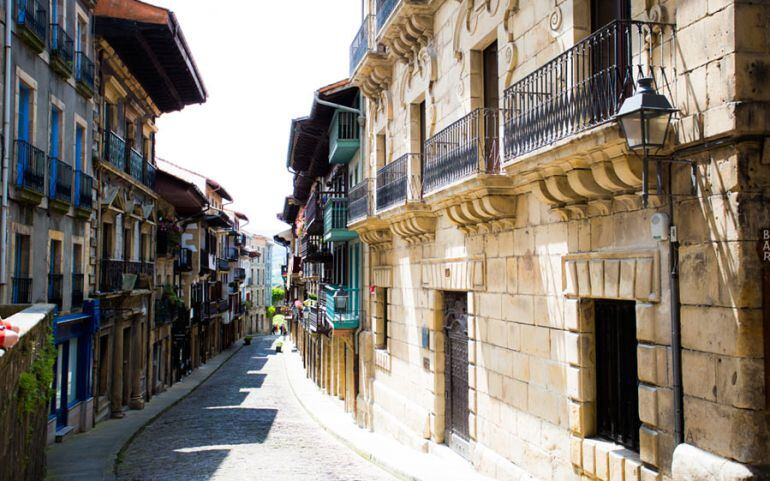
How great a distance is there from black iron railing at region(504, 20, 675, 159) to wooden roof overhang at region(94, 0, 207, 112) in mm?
14837

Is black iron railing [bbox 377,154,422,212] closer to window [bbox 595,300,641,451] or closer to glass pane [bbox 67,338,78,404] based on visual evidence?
window [bbox 595,300,641,451]

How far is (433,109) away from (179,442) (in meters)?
10.7

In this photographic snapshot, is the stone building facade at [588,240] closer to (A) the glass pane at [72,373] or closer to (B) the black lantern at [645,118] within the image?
(B) the black lantern at [645,118]

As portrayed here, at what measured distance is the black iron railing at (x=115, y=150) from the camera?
21.1 m

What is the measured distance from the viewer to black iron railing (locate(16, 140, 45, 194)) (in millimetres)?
14461

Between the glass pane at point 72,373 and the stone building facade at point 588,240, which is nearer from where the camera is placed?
the stone building facade at point 588,240

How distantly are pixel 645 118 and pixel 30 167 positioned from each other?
1330 centimetres

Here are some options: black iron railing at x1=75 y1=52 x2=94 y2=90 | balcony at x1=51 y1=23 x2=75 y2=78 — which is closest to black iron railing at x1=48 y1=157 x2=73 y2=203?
balcony at x1=51 y1=23 x2=75 y2=78

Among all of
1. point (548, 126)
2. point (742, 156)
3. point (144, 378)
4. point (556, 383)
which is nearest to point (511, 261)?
point (556, 383)

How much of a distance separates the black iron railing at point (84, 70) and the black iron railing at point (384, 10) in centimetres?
817

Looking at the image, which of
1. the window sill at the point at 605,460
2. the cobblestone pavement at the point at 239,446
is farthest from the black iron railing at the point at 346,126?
the window sill at the point at 605,460

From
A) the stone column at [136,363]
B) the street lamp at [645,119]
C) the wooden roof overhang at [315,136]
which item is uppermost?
the wooden roof overhang at [315,136]

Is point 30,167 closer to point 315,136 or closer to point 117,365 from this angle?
point 117,365

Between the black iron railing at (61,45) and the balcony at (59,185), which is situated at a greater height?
the black iron railing at (61,45)
